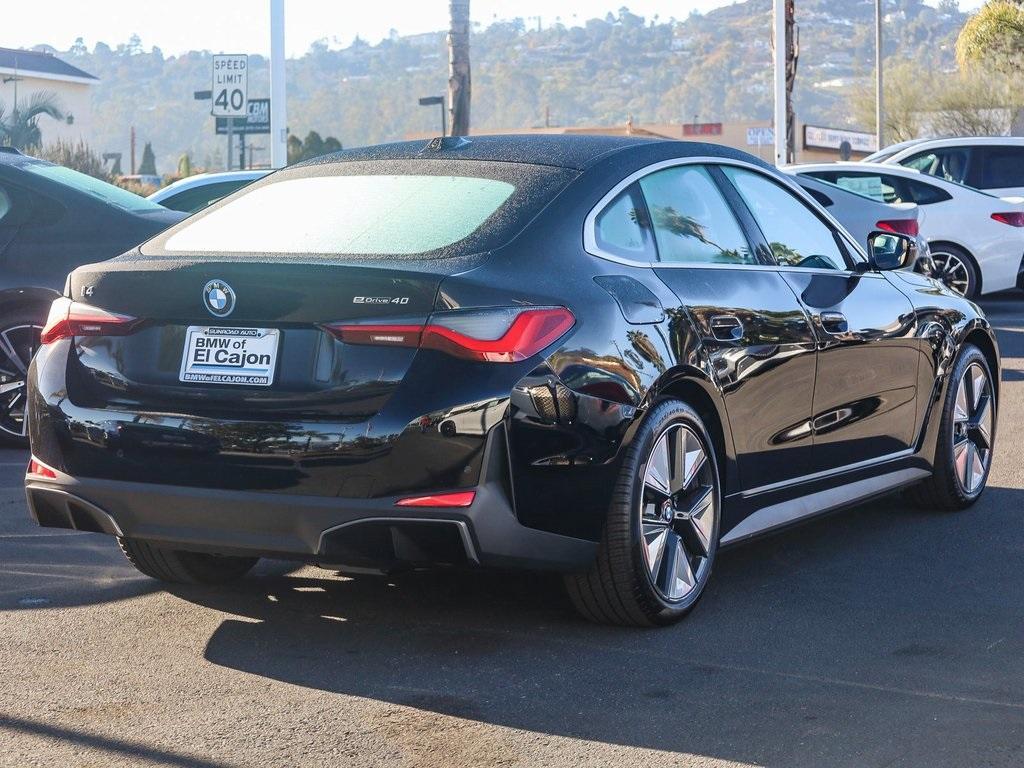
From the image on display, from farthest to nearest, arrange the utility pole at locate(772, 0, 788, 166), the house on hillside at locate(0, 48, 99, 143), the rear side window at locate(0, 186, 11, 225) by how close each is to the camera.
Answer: the house on hillside at locate(0, 48, 99, 143)
the utility pole at locate(772, 0, 788, 166)
the rear side window at locate(0, 186, 11, 225)

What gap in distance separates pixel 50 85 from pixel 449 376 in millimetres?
61294

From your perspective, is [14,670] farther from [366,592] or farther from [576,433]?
[576,433]

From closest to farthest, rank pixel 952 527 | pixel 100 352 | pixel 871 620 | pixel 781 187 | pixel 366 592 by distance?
1. pixel 100 352
2. pixel 871 620
3. pixel 366 592
4. pixel 781 187
5. pixel 952 527

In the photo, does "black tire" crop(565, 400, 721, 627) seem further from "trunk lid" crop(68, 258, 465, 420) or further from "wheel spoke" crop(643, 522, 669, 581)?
"trunk lid" crop(68, 258, 465, 420)

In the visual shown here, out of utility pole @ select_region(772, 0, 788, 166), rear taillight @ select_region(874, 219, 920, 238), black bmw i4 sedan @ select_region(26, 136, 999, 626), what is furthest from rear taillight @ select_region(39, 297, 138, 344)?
utility pole @ select_region(772, 0, 788, 166)

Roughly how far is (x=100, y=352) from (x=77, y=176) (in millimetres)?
4445

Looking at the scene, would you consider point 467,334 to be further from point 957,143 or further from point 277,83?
point 277,83

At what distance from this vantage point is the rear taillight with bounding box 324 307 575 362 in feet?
14.3

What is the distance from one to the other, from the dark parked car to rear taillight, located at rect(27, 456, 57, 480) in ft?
11.6

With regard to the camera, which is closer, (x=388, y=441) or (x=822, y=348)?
(x=388, y=441)

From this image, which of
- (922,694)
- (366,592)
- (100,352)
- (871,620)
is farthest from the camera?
(366,592)

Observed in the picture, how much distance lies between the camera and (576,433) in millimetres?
4520

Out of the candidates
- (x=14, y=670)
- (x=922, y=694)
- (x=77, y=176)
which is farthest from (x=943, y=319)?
(x=77, y=176)

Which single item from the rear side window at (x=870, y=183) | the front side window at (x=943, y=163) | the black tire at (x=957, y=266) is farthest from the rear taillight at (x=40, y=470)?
the front side window at (x=943, y=163)
